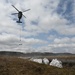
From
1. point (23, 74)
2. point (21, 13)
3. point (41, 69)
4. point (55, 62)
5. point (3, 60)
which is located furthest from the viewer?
point (21, 13)

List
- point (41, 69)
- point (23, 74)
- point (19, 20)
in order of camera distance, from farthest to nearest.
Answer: point (19, 20) → point (41, 69) → point (23, 74)

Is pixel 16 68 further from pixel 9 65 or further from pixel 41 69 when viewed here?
pixel 41 69

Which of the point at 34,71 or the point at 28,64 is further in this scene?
the point at 28,64

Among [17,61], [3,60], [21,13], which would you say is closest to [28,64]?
[17,61]

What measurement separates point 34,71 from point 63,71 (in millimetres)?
6283

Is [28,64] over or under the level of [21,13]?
under

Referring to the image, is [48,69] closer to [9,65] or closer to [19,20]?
[9,65]

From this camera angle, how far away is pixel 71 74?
121 feet

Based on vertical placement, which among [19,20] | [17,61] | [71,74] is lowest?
[71,74]

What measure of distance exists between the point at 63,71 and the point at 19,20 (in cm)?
2214

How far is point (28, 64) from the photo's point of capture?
126ft

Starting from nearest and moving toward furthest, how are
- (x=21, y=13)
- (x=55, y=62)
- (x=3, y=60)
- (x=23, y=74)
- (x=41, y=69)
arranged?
(x=23, y=74), (x=41, y=69), (x=3, y=60), (x=55, y=62), (x=21, y=13)

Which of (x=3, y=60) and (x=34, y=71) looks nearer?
(x=34, y=71)

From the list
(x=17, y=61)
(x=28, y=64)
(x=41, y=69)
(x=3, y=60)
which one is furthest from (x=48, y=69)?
(x=3, y=60)
